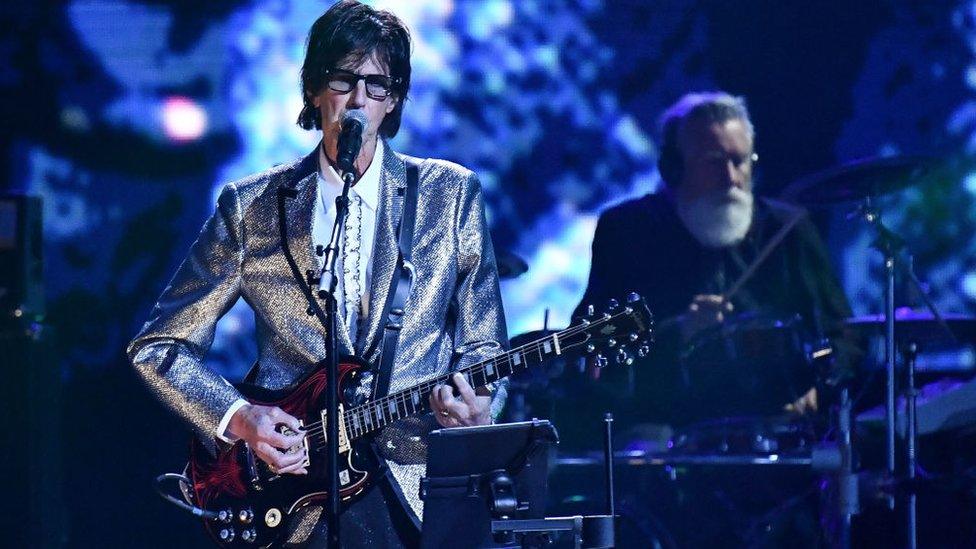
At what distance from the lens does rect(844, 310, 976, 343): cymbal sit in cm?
498

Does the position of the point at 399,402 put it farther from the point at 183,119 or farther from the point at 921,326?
the point at 183,119

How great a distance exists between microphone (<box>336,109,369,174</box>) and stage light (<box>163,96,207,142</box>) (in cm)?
306

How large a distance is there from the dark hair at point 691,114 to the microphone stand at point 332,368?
10.4 ft

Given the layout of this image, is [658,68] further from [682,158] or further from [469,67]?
[469,67]

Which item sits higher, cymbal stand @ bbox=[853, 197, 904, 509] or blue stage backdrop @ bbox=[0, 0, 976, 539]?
blue stage backdrop @ bbox=[0, 0, 976, 539]

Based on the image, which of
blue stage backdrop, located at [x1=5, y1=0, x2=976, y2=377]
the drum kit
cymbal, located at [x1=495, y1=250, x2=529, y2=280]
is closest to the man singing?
the drum kit

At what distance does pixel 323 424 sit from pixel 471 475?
46cm

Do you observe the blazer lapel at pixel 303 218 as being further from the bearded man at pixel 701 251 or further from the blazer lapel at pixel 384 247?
the bearded man at pixel 701 251

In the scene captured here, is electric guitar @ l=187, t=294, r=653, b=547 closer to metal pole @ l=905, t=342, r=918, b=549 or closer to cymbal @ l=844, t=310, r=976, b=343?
metal pole @ l=905, t=342, r=918, b=549

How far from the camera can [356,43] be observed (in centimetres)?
320

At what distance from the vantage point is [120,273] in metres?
5.73

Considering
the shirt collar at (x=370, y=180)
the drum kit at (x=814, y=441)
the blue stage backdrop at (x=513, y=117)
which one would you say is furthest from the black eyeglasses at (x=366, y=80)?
the blue stage backdrop at (x=513, y=117)

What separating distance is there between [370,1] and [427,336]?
2908mm

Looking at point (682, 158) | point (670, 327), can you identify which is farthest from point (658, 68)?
point (670, 327)
